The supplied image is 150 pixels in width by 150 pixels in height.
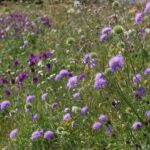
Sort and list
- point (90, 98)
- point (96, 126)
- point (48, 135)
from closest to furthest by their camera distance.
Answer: point (96, 126) → point (48, 135) → point (90, 98)

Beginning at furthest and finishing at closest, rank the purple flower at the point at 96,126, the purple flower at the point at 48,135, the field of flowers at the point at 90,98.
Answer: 1. the purple flower at the point at 48,135
2. the purple flower at the point at 96,126
3. the field of flowers at the point at 90,98

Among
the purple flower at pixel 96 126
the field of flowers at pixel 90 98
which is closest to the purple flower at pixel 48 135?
the field of flowers at pixel 90 98

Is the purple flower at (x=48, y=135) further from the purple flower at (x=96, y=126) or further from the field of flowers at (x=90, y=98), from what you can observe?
the purple flower at (x=96, y=126)

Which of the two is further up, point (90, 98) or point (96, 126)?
point (90, 98)

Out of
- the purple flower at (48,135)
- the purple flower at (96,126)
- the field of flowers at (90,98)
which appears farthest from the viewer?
the purple flower at (48,135)

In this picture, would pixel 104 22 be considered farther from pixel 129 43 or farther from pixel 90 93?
pixel 90 93

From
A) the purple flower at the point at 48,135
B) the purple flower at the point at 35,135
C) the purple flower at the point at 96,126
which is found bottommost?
the purple flower at the point at 96,126

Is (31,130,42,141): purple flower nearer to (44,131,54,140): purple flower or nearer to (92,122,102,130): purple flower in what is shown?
(44,131,54,140): purple flower

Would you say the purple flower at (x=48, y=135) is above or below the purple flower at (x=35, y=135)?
below

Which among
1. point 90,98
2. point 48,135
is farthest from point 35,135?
point 90,98

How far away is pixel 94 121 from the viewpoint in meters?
3.60

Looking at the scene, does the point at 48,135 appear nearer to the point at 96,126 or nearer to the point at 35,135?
the point at 35,135

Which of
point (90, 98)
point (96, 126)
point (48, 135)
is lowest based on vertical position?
point (96, 126)


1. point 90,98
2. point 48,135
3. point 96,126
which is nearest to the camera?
point 96,126
